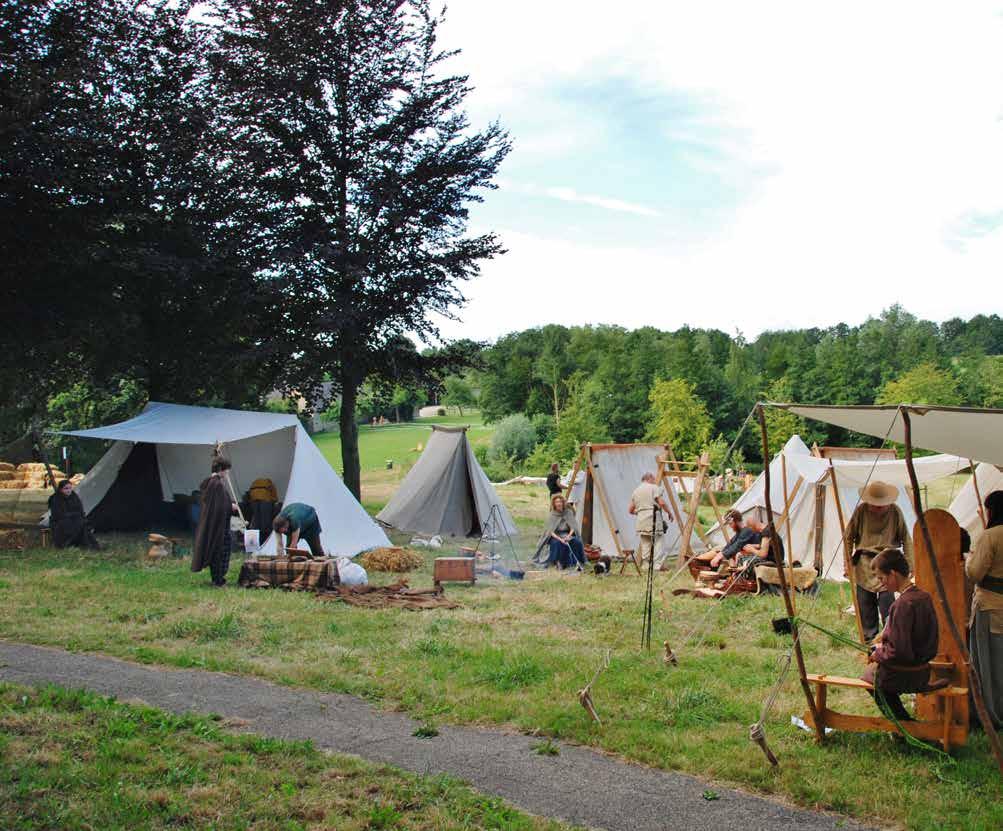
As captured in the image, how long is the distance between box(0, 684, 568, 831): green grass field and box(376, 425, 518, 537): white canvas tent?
1123cm

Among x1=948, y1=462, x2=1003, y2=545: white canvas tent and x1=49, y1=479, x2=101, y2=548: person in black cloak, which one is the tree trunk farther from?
x1=948, y1=462, x2=1003, y2=545: white canvas tent

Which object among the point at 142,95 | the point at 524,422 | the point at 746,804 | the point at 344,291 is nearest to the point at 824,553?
the point at 746,804

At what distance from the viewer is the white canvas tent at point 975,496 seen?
953 cm

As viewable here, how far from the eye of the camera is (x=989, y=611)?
539cm

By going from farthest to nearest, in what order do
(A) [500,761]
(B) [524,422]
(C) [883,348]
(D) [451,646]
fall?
(C) [883,348]
(B) [524,422]
(D) [451,646]
(A) [500,761]

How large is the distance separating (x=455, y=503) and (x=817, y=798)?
1247 centimetres

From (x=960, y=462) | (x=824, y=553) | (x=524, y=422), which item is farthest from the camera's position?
(x=524, y=422)

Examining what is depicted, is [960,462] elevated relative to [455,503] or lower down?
elevated

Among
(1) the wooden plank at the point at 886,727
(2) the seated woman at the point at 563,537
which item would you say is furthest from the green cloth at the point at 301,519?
(1) the wooden plank at the point at 886,727

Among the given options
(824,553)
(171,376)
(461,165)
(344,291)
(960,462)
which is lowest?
(824,553)

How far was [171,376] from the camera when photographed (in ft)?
60.3

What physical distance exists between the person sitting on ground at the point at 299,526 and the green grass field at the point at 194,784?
18.8ft

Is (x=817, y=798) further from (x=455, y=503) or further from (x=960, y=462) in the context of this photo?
(x=455, y=503)

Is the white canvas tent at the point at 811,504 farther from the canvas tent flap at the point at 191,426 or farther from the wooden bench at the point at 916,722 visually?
the canvas tent flap at the point at 191,426
